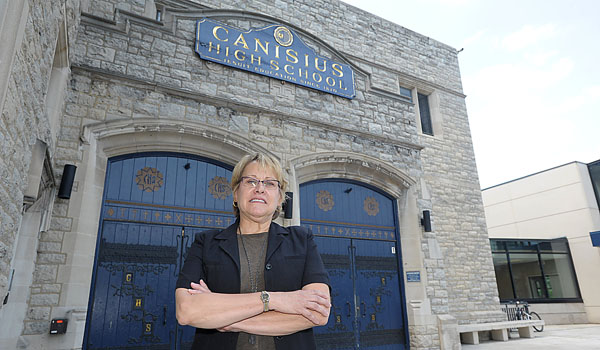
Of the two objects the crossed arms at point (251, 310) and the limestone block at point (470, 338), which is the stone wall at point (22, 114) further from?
the limestone block at point (470, 338)

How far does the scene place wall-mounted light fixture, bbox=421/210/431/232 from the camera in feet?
21.3

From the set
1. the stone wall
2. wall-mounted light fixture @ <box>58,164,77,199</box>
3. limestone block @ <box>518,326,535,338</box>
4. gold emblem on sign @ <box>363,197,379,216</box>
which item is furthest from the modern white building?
the stone wall

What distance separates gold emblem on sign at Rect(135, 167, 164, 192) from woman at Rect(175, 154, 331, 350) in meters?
3.58

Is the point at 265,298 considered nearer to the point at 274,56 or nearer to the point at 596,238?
the point at 274,56

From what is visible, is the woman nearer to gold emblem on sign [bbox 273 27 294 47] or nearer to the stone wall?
the stone wall

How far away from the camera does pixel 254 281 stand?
1.48 meters

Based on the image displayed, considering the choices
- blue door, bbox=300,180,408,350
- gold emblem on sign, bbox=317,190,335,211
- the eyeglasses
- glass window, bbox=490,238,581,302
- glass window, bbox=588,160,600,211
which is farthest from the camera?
glass window, bbox=588,160,600,211

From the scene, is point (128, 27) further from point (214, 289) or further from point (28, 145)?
point (214, 289)

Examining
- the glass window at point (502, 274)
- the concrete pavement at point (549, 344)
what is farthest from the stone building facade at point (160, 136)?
the glass window at point (502, 274)

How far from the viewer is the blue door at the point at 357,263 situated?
18.2 ft

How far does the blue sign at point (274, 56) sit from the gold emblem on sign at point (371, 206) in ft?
6.63

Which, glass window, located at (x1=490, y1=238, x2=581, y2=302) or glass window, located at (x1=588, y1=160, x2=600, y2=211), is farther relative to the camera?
glass window, located at (x1=588, y1=160, x2=600, y2=211)

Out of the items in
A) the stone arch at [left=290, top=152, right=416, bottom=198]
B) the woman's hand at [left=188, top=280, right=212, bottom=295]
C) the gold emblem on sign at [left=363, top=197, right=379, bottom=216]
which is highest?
the stone arch at [left=290, top=152, right=416, bottom=198]

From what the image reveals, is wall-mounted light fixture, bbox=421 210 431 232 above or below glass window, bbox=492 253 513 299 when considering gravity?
above
